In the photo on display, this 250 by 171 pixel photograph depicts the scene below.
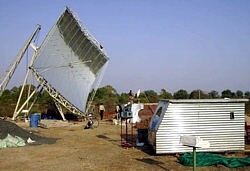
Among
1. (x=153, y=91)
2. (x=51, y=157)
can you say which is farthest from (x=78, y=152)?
(x=153, y=91)

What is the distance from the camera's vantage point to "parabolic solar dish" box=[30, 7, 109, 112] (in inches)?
1069

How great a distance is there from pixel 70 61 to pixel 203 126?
19.2m

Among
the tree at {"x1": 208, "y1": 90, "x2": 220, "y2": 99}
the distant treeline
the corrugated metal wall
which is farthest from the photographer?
the tree at {"x1": 208, "y1": 90, "x2": 220, "y2": 99}

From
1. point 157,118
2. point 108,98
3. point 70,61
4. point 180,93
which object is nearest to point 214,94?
point 180,93

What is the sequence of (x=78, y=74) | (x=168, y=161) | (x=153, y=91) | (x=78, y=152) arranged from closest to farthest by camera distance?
(x=168, y=161)
(x=78, y=152)
(x=78, y=74)
(x=153, y=91)

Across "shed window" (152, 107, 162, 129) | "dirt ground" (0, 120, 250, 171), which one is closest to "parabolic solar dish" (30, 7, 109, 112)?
"dirt ground" (0, 120, 250, 171)

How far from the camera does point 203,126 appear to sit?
12.7m

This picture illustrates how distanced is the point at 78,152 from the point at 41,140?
4.47 meters

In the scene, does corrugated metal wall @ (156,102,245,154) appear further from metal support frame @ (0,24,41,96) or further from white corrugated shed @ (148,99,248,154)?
metal support frame @ (0,24,41,96)

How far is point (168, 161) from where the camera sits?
1173cm

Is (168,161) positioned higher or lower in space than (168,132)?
lower

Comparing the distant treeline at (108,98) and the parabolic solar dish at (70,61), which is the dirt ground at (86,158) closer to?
the distant treeline at (108,98)

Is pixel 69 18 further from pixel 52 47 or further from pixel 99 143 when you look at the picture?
pixel 99 143

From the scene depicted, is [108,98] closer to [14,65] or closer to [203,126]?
[14,65]
